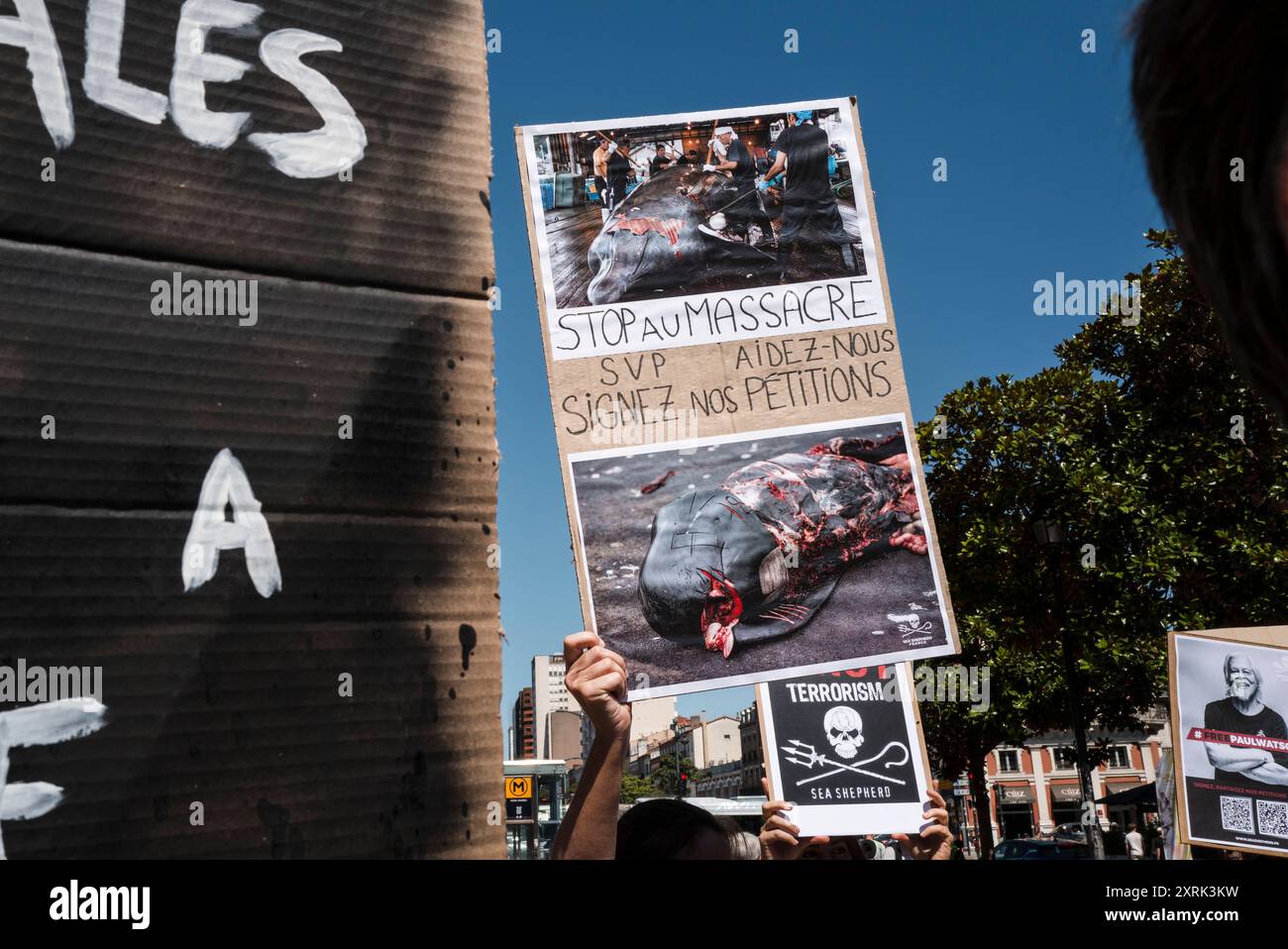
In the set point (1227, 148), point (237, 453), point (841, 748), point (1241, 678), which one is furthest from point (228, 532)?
point (1241, 678)

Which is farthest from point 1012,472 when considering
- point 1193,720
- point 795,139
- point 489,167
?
point 489,167

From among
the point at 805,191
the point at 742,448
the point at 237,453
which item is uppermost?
the point at 805,191

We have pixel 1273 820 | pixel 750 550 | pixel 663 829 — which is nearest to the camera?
pixel 663 829

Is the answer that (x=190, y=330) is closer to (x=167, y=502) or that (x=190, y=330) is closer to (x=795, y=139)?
(x=167, y=502)

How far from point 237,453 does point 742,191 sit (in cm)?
206

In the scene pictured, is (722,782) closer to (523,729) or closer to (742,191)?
(523,729)

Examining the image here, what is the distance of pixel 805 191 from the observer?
312cm

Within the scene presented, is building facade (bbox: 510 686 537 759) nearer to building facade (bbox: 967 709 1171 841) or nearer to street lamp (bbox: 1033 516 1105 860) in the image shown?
building facade (bbox: 967 709 1171 841)

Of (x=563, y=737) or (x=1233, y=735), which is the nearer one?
(x=1233, y=735)

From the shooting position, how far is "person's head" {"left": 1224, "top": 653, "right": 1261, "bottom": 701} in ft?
15.4

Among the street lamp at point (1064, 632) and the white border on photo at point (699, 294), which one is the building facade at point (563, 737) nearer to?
the street lamp at point (1064, 632)

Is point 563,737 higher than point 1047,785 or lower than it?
higher

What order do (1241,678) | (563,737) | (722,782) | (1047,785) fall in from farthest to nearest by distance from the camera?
(722,782), (1047,785), (563,737), (1241,678)

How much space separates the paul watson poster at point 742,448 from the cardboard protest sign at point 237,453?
4.26 ft
